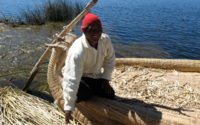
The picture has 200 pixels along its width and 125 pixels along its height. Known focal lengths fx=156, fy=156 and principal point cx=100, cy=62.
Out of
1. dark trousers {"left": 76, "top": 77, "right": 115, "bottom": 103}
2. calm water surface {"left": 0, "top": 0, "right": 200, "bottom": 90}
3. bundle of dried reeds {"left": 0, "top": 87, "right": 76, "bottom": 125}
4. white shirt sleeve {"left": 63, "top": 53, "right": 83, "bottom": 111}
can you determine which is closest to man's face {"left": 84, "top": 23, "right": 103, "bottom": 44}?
white shirt sleeve {"left": 63, "top": 53, "right": 83, "bottom": 111}

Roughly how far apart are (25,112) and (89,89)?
1178mm

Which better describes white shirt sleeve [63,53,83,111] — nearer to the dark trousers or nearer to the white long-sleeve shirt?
the white long-sleeve shirt

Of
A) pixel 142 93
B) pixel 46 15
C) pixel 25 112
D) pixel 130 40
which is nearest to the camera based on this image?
pixel 25 112

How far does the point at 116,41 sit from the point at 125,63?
3720 millimetres

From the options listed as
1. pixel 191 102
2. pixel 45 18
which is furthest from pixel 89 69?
pixel 45 18

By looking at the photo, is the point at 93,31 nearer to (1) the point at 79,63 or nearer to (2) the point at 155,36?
(1) the point at 79,63

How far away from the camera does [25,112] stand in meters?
2.34

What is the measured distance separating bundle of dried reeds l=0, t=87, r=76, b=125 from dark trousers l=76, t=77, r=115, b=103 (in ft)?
1.99

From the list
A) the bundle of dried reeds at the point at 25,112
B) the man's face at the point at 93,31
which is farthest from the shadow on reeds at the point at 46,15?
the man's face at the point at 93,31

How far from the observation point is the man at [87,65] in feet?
5.14

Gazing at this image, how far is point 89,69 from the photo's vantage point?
1.86 m

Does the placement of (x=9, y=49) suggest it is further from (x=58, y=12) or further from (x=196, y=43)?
(x=196, y=43)

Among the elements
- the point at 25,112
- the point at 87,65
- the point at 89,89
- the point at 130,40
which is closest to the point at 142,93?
the point at 89,89

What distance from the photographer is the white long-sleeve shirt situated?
1561 mm
